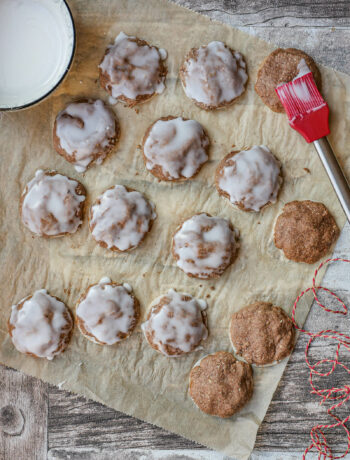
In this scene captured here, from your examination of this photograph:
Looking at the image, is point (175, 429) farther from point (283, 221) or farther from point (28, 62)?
point (28, 62)

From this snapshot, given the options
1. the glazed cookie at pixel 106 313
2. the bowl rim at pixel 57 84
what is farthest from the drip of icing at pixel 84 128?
the glazed cookie at pixel 106 313

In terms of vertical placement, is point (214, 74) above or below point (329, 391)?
above

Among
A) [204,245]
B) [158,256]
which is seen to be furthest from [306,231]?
[158,256]

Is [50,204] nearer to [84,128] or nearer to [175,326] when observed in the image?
[84,128]

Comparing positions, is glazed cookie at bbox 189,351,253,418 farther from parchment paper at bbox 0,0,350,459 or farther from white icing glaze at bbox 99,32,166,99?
white icing glaze at bbox 99,32,166,99

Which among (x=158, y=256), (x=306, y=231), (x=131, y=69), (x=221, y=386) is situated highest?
(x=131, y=69)
